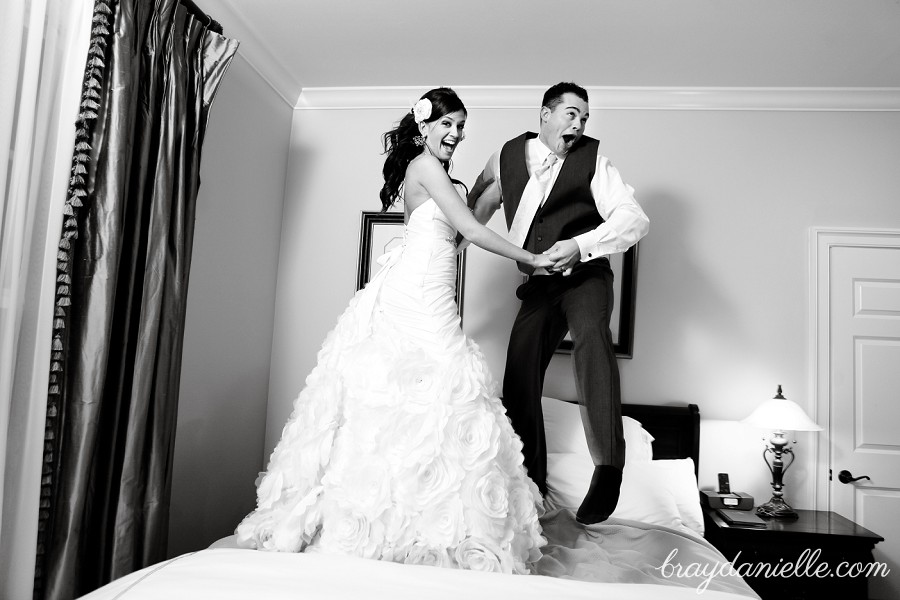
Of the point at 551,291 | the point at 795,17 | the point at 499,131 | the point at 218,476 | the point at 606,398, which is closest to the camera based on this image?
the point at 606,398

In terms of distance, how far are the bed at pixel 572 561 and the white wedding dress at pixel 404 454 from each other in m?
0.20

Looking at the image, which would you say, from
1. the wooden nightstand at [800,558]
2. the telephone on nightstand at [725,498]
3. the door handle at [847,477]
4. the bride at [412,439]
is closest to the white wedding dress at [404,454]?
the bride at [412,439]

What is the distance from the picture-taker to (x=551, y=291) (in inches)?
95.5

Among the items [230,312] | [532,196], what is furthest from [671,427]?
[230,312]

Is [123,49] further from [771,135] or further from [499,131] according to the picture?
[771,135]

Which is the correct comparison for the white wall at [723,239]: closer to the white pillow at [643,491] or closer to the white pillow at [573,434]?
the white pillow at [573,434]

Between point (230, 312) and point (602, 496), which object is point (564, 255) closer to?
point (602, 496)

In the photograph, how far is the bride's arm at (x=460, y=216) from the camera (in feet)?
7.27

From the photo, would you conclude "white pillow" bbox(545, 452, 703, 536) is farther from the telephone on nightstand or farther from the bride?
the bride

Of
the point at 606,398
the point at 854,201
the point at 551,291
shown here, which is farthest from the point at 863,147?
the point at 606,398

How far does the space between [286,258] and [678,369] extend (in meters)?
2.50

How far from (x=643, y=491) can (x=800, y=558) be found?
837mm

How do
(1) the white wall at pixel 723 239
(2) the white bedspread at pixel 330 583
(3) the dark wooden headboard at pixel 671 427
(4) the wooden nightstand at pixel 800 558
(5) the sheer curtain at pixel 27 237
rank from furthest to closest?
1. (1) the white wall at pixel 723 239
2. (3) the dark wooden headboard at pixel 671 427
3. (4) the wooden nightstand at pixel 800 558
4. (5) the sheer curtain at pixel 27 237
5. (2) the white bedspread at pixel 330 583

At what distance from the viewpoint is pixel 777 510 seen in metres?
2.99
